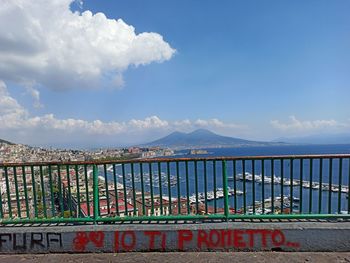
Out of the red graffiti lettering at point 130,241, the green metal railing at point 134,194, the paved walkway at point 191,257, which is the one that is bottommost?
the paved walkway at point 191,257

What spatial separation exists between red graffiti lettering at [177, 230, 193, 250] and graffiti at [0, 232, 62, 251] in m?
2.06

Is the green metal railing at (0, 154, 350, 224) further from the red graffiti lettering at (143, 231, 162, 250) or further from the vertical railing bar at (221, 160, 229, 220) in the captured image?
the red graffiti lettering at (143, 231, 162, 250)

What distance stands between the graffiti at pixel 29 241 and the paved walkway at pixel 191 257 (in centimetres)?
16

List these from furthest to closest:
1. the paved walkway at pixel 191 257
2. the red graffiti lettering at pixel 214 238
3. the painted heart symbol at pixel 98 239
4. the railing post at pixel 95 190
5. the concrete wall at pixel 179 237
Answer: the railing post at pixel 95 190, the painted heart symbol at pixel 98 239, the red graffiti lettering at pixel 214 238, the concrete wall at pixel 179 237, the paved walkway at pixel 191 257

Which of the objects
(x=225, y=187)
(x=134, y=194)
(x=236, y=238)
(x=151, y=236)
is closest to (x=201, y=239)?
(x=236, y=238)

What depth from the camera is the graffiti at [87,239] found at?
15.9 ft

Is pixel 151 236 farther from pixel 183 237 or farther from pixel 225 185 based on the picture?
pixel 225 185

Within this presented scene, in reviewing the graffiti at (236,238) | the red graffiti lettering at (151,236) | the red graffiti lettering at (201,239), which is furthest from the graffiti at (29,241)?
the red graffiti lettering at (201,239)

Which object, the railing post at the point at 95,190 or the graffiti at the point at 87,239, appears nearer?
the graffiti at the point at 87,239

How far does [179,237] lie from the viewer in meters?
4.75

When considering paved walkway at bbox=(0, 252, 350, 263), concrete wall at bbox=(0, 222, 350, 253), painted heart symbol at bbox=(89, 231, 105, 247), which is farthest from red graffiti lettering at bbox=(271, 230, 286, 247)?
painted heart symbol at bbox=(89, 231, 105, 247)

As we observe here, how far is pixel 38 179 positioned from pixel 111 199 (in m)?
1.45

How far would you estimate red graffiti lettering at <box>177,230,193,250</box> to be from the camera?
474cm

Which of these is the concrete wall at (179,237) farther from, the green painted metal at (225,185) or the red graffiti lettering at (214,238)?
the green painted metal at (225,185)
